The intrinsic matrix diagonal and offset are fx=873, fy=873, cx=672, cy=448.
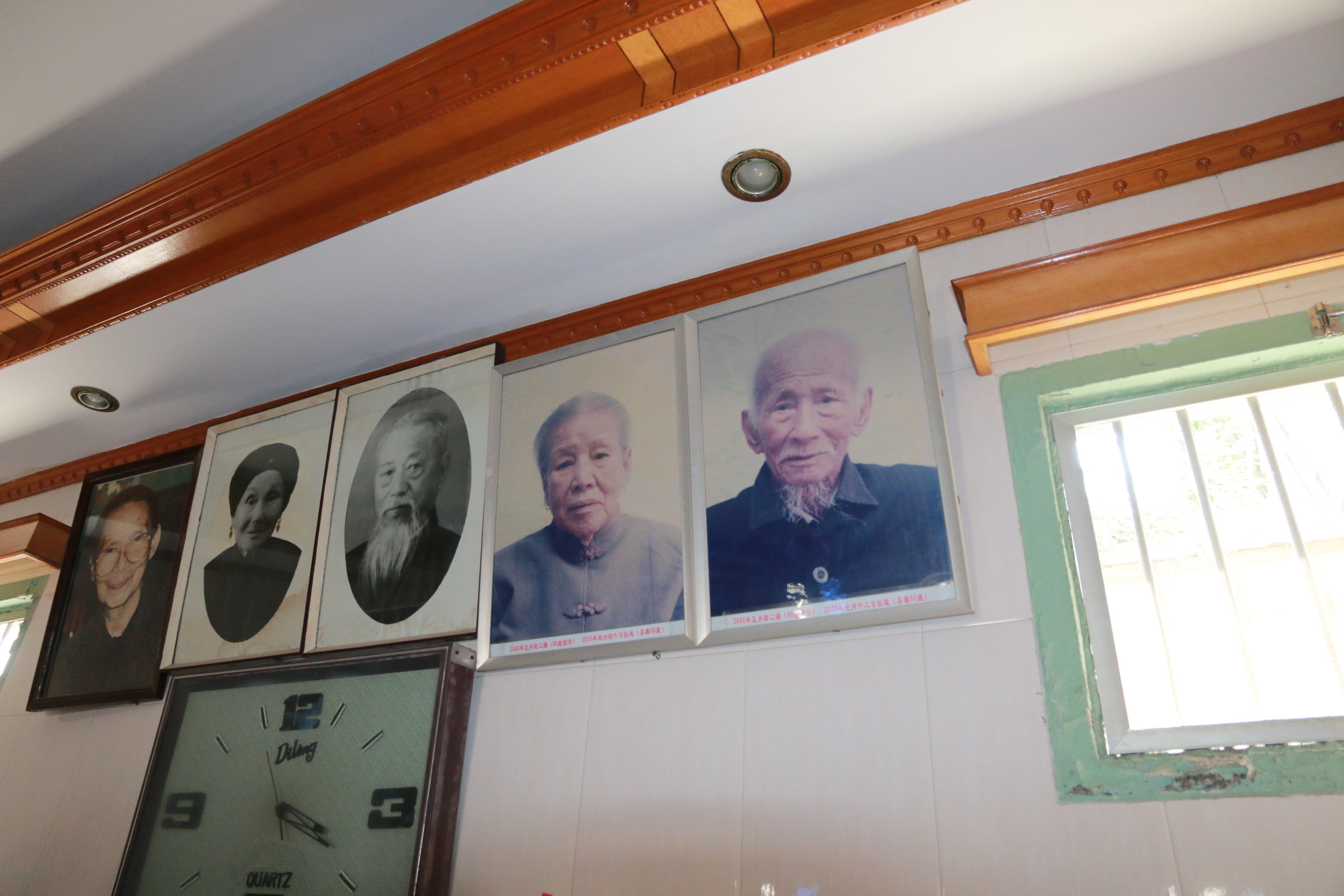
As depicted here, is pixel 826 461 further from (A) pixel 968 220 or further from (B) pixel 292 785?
(B) pixel 292 785

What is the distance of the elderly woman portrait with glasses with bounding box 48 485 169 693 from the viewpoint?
298 centimetres

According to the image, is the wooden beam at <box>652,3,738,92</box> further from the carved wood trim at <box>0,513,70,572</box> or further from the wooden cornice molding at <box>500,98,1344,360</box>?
the carved wood trim at <box>0,513,70,572</box>

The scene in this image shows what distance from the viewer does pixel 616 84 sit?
2.04 m

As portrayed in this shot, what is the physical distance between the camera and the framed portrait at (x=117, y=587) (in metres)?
2.98

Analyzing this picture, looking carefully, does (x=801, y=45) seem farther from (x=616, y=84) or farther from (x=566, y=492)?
(x=566, y=492)

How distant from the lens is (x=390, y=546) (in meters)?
2.67

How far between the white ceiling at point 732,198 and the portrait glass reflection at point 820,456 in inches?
12.1

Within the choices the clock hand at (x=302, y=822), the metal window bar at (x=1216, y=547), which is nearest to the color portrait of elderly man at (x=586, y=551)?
the clock hand at (x=302, y=822)

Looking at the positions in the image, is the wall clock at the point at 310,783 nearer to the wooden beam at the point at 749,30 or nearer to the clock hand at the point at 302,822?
the clock hand at the point at 302,822

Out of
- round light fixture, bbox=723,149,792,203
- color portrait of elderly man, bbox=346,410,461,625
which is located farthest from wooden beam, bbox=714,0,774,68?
color portrait of elderly man, bbox=346,410,461,625

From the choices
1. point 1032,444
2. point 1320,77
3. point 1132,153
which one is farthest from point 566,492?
point 1320,77

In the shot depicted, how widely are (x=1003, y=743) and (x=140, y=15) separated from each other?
8.53 feet

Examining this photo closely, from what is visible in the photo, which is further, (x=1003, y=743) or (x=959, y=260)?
(x=959, y=260)

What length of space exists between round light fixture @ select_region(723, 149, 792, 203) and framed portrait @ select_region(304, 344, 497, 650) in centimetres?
101
